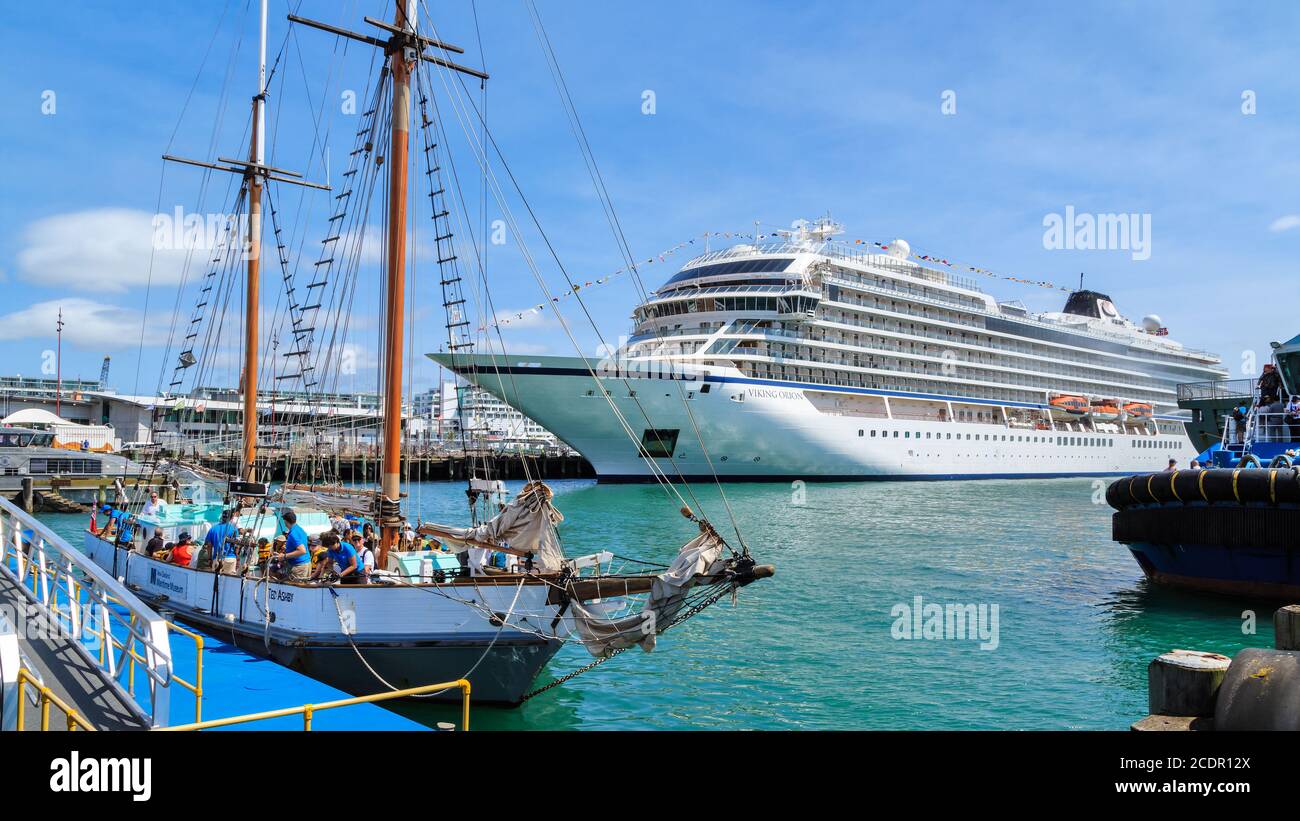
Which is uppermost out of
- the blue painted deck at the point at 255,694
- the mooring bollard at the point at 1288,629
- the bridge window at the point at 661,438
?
the bridge window at the point at 661,438

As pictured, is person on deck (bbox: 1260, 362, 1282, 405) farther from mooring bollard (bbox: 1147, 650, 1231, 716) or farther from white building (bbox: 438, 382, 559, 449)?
white building (bbox: 438, 382, 559, 449)

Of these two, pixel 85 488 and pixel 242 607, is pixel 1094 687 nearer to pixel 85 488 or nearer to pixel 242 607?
pixel 242 607

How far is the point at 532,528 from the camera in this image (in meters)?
11.7

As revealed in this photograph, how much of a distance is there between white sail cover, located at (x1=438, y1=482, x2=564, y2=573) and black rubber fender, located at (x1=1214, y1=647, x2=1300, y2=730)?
7.90 meters

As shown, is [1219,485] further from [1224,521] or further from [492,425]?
[492,425]

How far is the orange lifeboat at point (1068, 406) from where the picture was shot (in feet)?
233

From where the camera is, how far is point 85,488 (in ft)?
145

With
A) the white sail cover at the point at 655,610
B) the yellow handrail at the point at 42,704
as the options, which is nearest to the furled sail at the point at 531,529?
the white sail cover at the point at 655,610

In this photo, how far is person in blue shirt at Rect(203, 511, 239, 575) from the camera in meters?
13.8

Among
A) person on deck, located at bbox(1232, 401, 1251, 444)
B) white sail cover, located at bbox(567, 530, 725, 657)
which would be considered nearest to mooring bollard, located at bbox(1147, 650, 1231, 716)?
white sail cover, located at bbox(567, 530, 725, 657)

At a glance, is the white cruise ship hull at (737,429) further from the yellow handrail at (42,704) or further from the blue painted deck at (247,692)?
the yellow handrail at (42,704)

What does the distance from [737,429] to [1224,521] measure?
31735mm

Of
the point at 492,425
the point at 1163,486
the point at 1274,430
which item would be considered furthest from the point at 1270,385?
the point at 492,425
